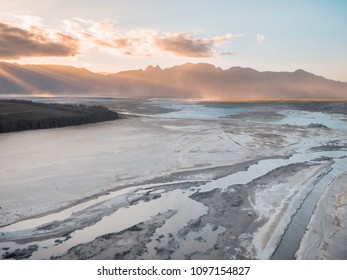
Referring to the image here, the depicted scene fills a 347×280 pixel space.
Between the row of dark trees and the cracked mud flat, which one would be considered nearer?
the cracked mud flat

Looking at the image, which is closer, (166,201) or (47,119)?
(166,201)

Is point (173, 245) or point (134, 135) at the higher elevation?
point (134, 135)

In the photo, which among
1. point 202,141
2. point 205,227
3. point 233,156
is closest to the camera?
point 205,227

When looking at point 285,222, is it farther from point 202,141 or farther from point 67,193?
point 202,141

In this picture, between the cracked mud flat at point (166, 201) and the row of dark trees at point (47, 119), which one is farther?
the row of dark trees at point (47, 119)

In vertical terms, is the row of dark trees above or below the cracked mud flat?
above

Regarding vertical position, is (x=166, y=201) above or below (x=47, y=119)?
below

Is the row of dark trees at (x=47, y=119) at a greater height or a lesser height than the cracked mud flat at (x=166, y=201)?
A: greater
